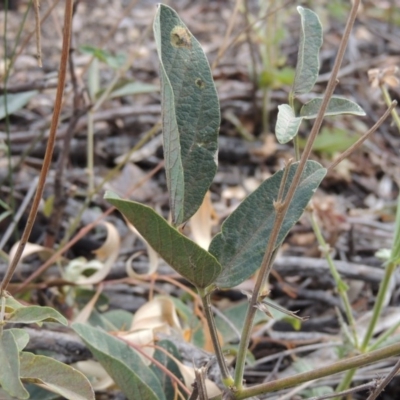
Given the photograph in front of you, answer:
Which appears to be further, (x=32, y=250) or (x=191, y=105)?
(x=32, y=250)

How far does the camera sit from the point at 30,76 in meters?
2.06

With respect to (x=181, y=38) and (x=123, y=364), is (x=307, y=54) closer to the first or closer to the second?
(x=181, y=38)

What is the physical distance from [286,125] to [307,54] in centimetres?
12

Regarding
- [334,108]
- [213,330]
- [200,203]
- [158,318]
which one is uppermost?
[334,108]

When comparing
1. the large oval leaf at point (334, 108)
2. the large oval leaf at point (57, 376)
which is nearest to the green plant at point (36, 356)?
the large oval leaf at point (57, 376)

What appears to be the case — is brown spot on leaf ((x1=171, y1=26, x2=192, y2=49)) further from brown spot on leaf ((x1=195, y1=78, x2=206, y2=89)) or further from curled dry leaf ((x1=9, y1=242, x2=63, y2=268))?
curled dry leaf ((x1=9, y1=242, x2=63, y2=268))

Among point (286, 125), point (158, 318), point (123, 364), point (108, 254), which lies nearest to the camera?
point (286, 125)

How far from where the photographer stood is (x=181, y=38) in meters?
0.59

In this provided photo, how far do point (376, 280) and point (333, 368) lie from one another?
0.69 m

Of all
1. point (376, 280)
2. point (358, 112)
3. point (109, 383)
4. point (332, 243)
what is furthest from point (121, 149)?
point (358, 112)

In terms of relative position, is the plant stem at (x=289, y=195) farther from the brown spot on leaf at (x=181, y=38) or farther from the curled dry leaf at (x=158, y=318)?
the curled dry leaf at (x=158, y=318)

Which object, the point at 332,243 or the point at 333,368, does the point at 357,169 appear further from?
the point at 333,368

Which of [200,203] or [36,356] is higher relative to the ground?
[200,203]

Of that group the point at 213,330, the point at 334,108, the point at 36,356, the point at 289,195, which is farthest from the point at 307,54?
the point at 36,356
